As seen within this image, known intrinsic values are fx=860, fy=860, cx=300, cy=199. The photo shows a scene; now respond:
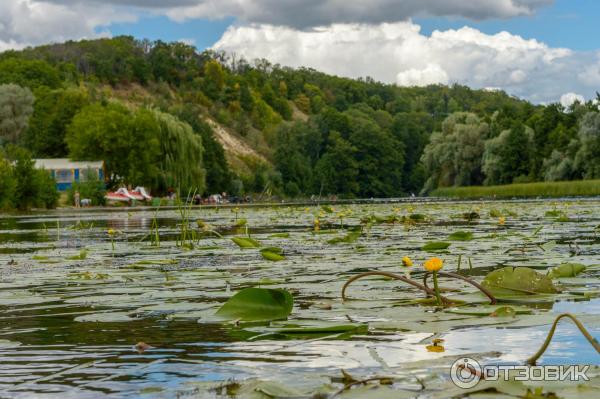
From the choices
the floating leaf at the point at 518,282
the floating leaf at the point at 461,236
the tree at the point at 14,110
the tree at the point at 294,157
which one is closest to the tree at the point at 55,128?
the tree at the point at 14,110

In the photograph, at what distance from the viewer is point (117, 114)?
60.8 meters

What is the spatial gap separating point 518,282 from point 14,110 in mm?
85043

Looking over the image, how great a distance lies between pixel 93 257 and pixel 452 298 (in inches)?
199

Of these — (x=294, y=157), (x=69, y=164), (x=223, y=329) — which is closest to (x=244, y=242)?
(x=223, y=329)

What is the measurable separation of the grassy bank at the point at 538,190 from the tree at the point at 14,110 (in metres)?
41.2

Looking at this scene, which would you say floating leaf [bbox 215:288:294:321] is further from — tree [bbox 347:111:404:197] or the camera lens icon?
tree [bbox 347:111:404:197]

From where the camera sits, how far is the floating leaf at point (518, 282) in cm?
427

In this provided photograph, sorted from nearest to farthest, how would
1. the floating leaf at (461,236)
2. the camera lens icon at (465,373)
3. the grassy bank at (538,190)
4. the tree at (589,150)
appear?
1. the camera lens icon at (465,373)
2. the floating leaf at (461,236)
3. the grassy bank at (538,190)
4. the tree at (589,150)

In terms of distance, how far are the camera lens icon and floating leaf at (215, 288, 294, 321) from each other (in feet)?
3.91

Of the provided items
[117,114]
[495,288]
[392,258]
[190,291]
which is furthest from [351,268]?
[117,114]

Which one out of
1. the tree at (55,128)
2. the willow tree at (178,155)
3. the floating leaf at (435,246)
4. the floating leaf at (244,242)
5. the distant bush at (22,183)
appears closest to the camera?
the floating leaf at (435,246)

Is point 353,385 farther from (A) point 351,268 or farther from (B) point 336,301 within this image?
(A) point 351,268
